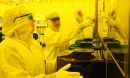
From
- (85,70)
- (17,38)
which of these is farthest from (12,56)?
(85,70)

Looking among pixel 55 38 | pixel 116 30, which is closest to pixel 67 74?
pixel 116 30

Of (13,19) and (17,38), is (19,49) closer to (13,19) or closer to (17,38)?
(17,38)

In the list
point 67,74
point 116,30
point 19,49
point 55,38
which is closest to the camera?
point 116,30

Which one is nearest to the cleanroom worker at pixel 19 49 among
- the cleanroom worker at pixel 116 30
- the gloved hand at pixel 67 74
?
the gloved hand at pixel 67 74

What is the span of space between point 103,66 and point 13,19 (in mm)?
693

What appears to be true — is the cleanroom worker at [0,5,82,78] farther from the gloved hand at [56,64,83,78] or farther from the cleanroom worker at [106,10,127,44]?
the cleanroom worker at [106,10,127,44]

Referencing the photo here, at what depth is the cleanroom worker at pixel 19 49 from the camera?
51.1 inches

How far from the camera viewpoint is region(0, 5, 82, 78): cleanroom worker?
4.26ft

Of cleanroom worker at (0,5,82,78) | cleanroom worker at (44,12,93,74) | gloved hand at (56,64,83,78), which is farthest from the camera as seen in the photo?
cleanroom worker at (44,12,93,74)

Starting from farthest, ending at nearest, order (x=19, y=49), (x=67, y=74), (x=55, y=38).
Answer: (x=55, y=38) < (x=19, y=49) < (x=67, y=74)

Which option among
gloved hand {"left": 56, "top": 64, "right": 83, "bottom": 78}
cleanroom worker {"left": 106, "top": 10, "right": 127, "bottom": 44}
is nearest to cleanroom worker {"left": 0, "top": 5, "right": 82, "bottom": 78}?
gloved hand {"left": 56, "top": 64, "right": 83, "bottom": 78}

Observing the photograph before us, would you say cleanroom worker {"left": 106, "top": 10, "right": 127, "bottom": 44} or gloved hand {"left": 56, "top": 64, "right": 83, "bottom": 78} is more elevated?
cleanroom worker {"left": 106, "top": 10, "right": 127, "bottom": 44}

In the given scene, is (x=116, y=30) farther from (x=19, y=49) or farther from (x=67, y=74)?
(x=19, y=49)

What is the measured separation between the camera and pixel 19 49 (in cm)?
139
